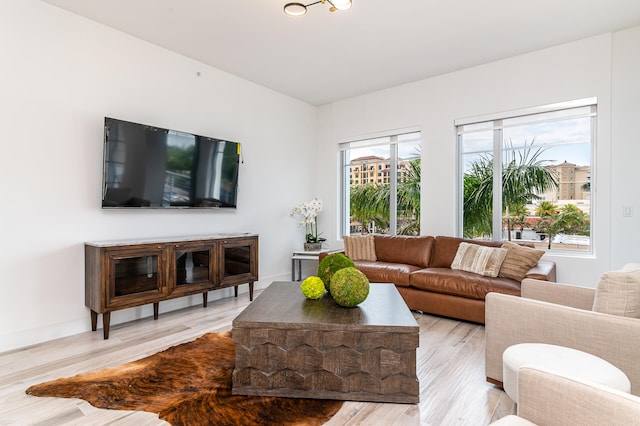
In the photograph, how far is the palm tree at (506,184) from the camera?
402cm

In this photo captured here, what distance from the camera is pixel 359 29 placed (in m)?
3.32

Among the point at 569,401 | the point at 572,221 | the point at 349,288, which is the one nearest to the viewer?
the point at 569,401

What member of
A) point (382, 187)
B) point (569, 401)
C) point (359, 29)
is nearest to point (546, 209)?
point (382, 187)

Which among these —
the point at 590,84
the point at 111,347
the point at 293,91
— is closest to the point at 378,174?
the point at 293,91

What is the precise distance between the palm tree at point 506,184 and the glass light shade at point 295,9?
2.90m

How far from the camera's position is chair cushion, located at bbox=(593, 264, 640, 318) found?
67.3 inches

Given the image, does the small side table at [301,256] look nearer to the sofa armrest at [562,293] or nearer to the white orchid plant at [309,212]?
the white orchid plant at [309,212]

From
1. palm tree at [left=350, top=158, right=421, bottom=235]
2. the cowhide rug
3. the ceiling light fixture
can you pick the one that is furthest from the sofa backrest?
the ceiling light fixture

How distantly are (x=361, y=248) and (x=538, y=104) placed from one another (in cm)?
269

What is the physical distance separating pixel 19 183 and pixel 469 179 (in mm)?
4811

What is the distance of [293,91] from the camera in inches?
200

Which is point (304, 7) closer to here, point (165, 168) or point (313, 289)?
point (165, 168)

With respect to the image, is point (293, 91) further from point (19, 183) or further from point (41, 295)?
point (41, 295)

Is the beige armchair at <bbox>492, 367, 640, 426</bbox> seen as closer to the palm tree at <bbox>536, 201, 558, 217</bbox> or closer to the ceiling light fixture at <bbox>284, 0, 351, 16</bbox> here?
the ceiling light fixture at <bbox>284, 0, 351, 16</bbox>
